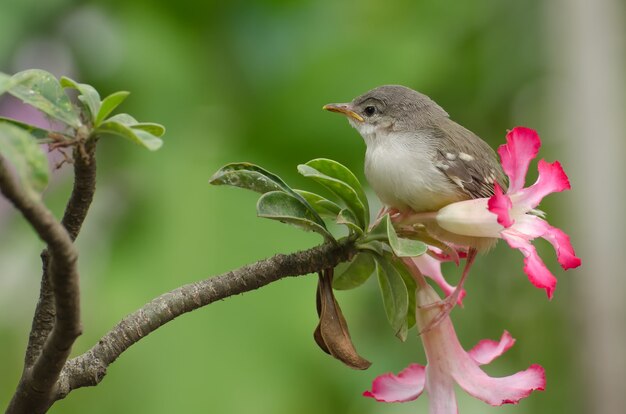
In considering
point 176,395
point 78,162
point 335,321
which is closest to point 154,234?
point 176,395

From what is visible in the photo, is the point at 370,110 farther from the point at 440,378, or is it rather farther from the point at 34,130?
the point at 34,130

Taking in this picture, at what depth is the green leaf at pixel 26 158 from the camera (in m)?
0.53

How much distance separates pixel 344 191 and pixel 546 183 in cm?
16

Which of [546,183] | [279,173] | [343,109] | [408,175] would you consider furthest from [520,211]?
[279,173]

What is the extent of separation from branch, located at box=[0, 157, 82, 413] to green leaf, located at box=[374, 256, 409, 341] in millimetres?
287

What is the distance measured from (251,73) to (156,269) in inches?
20.6

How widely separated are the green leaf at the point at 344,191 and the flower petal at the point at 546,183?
0.42ft

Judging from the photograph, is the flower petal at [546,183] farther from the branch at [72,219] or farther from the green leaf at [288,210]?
the branch at [72,219]

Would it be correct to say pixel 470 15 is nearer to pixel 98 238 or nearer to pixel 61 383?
pixel 98 238

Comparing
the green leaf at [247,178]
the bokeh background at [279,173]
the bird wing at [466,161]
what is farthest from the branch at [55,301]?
the bokeh background at [279,173]

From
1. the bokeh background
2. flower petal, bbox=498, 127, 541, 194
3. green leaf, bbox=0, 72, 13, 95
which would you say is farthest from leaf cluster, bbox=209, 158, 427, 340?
the bokeh background

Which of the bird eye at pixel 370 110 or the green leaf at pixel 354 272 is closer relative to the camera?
the green leaf at pixel 354 272

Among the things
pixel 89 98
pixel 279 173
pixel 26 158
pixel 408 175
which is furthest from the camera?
pixel 279 173

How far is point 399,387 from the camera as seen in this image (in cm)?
85
